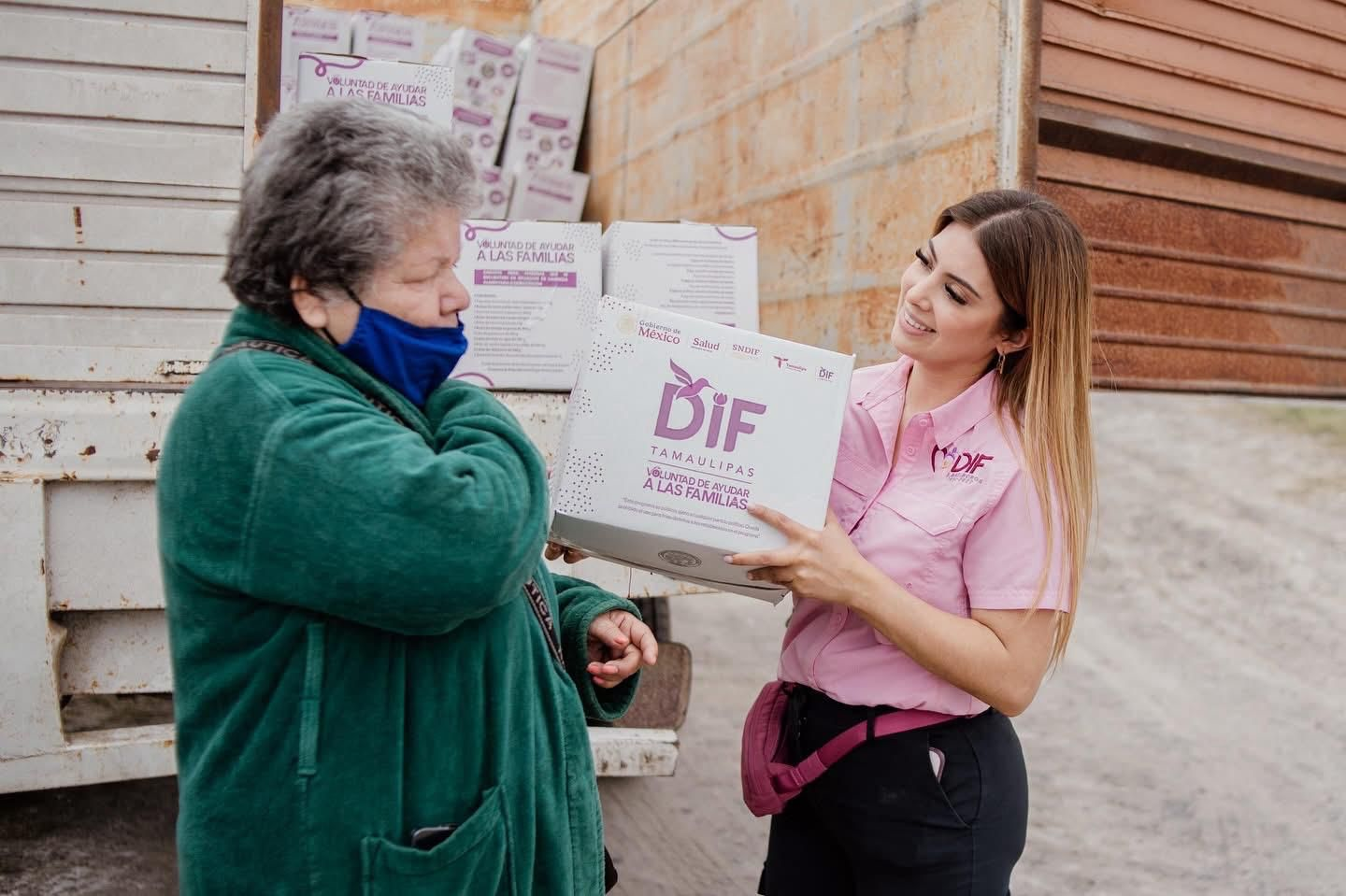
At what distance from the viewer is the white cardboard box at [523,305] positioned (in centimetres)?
296

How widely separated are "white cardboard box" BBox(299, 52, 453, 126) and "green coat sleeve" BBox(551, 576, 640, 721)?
5.70ft

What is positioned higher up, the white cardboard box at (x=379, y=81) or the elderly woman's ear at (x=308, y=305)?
the white cardboard box at (x=379, y=81)

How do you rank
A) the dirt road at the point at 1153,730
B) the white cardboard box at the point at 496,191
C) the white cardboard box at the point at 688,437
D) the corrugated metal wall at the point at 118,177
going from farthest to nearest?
the white cardboard box at the point at 496,191 < the dirt road at the point at 1153,730 < the corrugated metal wall at the point at 118,177 < the white cardboard box at the point at 688,437

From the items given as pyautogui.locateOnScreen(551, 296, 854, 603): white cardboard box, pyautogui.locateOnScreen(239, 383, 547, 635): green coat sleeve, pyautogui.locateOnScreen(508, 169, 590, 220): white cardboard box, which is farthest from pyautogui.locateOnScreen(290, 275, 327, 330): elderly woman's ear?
pyautogui.locateOnScreen(508, 169, 590, 220): white cardboard box

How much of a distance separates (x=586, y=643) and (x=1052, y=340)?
0.86 metres

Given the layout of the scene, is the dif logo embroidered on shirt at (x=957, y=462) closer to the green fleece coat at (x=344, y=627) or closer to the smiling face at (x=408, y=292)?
the green fleece coat at (x=344, y=627)

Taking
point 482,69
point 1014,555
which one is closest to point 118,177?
point 1014,555

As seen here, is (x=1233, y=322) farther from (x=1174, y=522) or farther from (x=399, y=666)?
(x=1174, y=522)

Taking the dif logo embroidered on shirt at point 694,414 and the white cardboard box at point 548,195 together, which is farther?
the white cardboard box at point 548,195

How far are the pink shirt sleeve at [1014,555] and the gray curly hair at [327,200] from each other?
0.95 metres

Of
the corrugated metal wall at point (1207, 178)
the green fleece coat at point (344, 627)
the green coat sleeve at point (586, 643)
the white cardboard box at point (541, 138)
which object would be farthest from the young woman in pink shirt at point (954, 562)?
the white cardboard box at point (541, 138)

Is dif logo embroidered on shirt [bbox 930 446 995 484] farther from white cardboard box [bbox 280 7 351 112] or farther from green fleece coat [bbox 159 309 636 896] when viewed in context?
white cardboard box [bbox 280 7 351 112]

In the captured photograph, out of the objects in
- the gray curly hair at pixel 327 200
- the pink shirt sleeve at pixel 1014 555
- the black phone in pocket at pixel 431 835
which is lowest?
the black phone in pocket at pixel 431 835

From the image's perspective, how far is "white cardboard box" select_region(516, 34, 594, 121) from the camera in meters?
5.42
